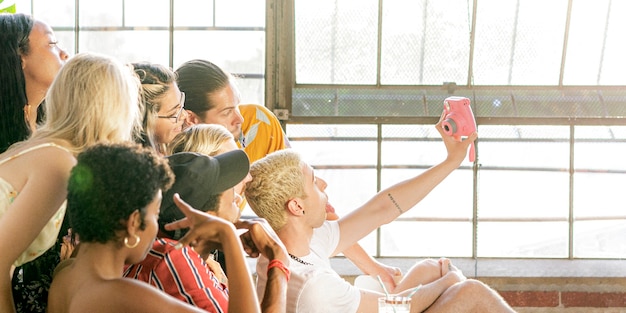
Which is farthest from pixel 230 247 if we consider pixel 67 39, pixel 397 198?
pixel 67 39

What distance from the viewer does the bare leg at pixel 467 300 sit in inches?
114

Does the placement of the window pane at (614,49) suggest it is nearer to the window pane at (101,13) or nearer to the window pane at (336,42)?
the window pane at (336,42)

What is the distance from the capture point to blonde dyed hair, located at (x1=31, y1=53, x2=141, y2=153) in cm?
188

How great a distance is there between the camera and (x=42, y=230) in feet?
6.19

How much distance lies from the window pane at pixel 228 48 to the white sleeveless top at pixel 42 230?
9.71 ft

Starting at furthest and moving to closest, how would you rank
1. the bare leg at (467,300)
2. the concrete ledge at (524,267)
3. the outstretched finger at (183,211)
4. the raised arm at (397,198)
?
the concrete ledge at (524,267), the raised arm at (397,198), the bare leg at (467,300), the outstretched finger at (183,211)

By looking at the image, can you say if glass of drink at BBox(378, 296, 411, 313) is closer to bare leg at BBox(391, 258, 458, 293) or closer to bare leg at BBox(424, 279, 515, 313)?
bare leg at BBox(424, 279, 515, 313)

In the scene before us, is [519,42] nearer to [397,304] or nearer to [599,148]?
[599,148]

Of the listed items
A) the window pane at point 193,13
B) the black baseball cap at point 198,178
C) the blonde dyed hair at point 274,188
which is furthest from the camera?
the window pane at point 193,13

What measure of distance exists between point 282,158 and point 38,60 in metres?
0.73

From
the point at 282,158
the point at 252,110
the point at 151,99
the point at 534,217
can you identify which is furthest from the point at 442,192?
the point at 151,99

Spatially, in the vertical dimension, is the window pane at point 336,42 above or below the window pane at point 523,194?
above

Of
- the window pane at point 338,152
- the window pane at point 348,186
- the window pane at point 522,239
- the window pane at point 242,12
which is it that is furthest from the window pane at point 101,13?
the window pane at point 522,239

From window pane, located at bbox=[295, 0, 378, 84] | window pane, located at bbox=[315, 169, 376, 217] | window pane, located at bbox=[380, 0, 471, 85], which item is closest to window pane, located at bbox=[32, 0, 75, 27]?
window pane, located at bbox=[295, 0, 378, 84]
